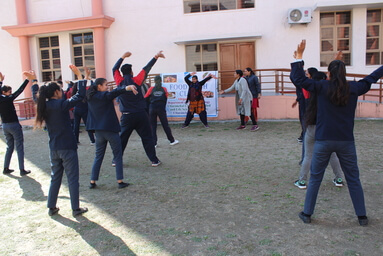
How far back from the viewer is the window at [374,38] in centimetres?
1282

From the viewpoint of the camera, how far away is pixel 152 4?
13648 millimetres

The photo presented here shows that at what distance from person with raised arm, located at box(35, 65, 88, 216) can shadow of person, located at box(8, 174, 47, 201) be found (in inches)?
36.3

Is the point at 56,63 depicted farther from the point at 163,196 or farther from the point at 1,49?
the point at 163,196

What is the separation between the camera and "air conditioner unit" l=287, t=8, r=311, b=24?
12156mm

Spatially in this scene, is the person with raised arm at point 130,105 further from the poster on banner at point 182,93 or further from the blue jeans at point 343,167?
the poster on banner at point 182,93

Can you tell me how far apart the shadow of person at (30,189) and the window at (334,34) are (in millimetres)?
11338

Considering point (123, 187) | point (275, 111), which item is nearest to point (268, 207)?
point (123, 187)

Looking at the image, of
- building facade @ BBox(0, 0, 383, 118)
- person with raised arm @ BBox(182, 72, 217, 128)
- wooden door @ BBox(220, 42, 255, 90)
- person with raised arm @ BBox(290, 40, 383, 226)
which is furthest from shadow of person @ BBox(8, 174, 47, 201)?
wooden door @ BBox(220, 42, 255, 90)

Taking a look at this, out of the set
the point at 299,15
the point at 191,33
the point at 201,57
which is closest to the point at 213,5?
the point at 191,33

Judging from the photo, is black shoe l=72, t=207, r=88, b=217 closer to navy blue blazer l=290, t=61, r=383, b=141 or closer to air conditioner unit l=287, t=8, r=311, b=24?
navy blue blazer l=290, t=61, r=383, b=141

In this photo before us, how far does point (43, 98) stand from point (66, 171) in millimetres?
910

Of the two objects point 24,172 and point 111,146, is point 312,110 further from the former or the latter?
point 24,172

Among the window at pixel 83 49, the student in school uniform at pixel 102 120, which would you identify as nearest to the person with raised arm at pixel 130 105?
the student in school uniform at pixel 102 120

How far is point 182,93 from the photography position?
1123cm
